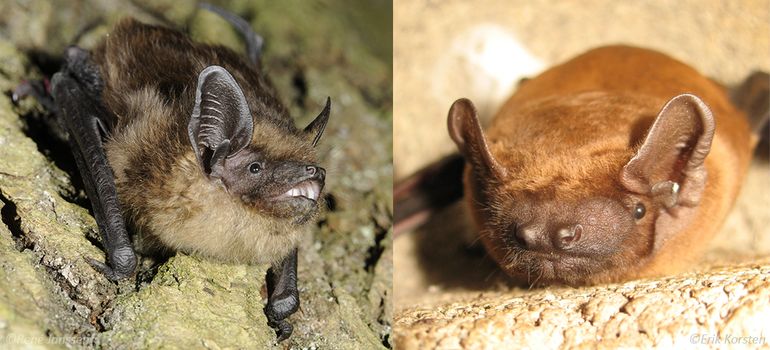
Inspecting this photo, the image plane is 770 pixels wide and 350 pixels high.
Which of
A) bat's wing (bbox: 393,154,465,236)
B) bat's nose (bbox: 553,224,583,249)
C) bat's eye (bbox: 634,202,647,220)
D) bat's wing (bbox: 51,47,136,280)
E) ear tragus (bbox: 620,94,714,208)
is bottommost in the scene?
bat's wing (bbox: 393,154,465,236)

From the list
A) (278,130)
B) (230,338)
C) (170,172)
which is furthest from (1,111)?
(230,338)

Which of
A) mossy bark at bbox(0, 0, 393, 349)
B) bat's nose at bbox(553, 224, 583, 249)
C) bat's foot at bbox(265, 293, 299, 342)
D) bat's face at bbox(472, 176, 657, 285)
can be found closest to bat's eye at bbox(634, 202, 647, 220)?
bat's face at bbox(472, 176, 657, 285)

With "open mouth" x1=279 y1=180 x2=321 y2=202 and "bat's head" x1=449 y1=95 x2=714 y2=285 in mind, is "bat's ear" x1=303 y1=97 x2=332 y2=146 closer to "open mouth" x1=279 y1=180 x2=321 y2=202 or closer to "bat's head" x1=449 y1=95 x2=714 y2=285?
"open mouth" x1=279 y1=180 x2=321 y2=202

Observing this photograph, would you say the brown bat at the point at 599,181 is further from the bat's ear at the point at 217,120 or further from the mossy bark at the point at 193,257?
the bat's ear at the point at 217,120

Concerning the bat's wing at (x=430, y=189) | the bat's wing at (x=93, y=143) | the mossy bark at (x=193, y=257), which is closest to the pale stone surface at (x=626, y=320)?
the mossy bark at (x=193, y=257)

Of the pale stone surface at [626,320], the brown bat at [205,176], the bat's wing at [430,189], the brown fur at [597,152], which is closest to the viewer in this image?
the pale stone surface at [626,320]

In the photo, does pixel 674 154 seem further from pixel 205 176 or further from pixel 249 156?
pixel 205 176

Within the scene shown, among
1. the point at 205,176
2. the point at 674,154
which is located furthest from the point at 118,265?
the point at 674,154

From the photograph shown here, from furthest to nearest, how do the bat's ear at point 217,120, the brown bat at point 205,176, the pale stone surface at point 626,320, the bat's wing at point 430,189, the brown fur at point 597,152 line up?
the bat's wing at point 430,189, the brown fur at point 597,152, the brown bat at point 205,176, the bat's ear at point 217,120, the pale stone surface at point 626,320

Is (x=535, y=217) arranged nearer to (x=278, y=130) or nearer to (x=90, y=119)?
(x=278, y=130)

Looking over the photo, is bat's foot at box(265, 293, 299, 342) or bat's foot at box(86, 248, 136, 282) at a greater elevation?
bat's foot at box(86, 248, 136, 282)
